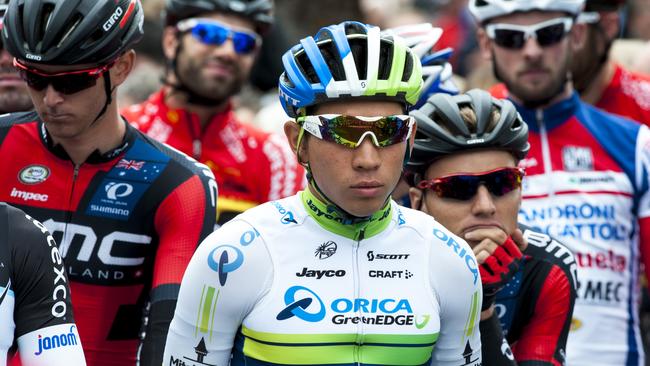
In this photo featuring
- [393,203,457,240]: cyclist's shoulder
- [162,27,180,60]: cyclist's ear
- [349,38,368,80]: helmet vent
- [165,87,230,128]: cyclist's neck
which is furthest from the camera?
[162,27,180,60]: cyclist's ear

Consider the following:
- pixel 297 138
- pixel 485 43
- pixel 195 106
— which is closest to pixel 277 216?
pixel 297 138

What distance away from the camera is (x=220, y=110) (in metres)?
9.41

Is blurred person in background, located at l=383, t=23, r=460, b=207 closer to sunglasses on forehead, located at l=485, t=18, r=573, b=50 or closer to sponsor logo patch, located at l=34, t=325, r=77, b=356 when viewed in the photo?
sunglasses on forehead, located at l=485, t=18, r=573, b=50

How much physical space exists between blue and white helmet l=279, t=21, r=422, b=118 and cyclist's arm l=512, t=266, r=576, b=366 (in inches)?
57.9

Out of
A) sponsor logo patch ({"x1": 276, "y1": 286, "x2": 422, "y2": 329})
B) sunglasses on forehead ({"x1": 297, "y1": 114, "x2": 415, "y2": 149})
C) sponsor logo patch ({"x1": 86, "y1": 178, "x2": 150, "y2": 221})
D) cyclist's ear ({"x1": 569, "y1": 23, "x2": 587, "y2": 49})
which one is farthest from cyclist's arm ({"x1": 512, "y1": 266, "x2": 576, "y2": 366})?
cyclist's ear ({"x1": 569, "y1": 23, "x2": 587, "y2": 49})

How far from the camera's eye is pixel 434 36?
8.04 meters

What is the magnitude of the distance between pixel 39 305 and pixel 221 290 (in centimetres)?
66

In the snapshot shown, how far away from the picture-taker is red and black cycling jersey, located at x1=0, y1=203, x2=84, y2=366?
15.6 ft

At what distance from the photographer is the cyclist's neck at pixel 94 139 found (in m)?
6.19

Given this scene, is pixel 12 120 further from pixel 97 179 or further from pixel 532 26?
pixel 532 26

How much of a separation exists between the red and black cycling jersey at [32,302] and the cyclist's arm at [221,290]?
429 mm

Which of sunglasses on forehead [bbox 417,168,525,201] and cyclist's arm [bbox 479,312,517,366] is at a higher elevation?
sunglasses on forehead [bbox 417,168,525,201]

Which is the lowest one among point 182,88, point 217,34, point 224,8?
point 182,88

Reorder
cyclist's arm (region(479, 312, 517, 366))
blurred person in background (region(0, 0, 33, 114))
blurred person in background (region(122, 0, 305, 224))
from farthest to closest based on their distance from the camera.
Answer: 1. blurred person in background (region(122, 0, 305, 224))
2. blurred person in background (region(0, 0, 33, 114))
3. cyclist's arm (region(479, 312, 517, 366))
